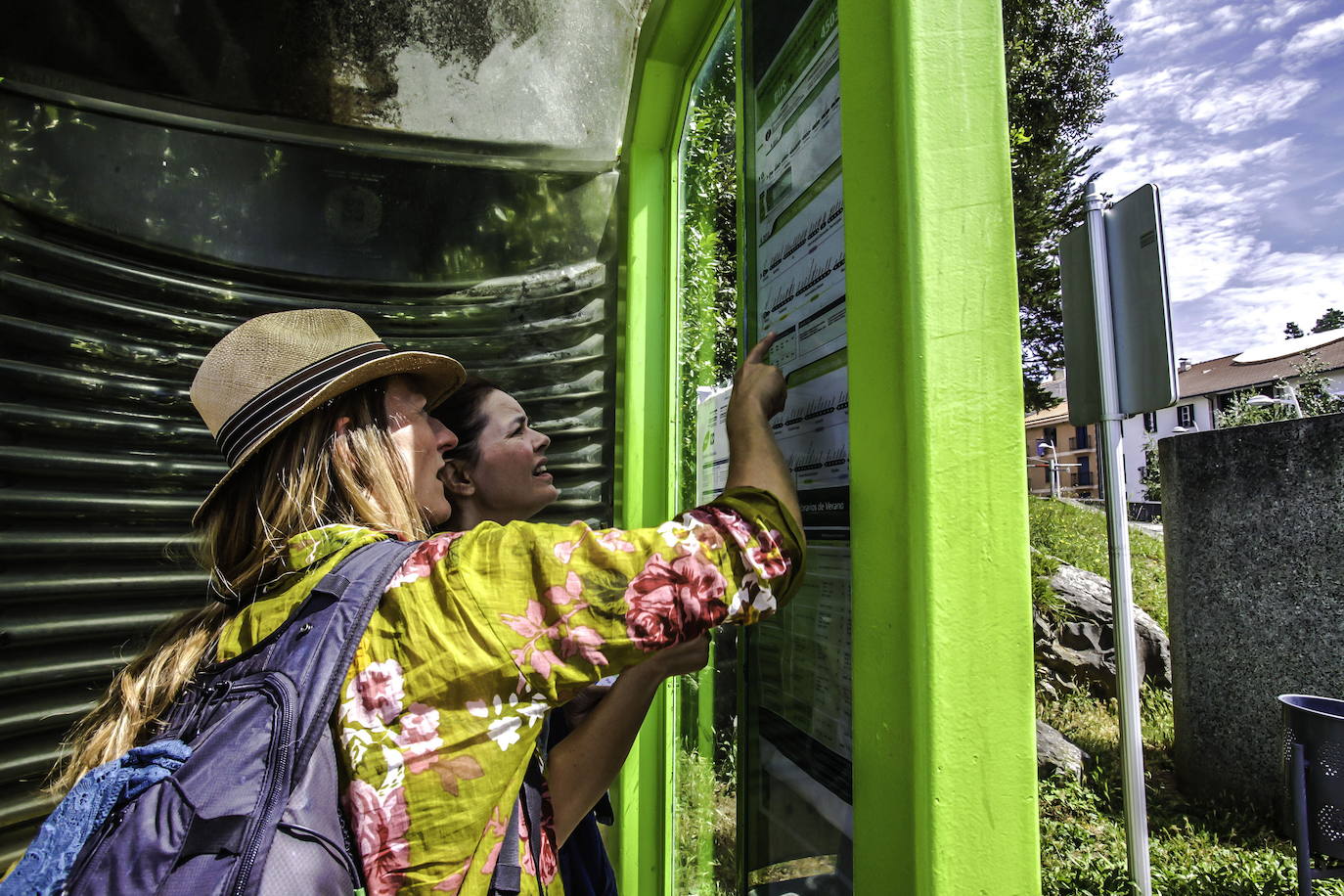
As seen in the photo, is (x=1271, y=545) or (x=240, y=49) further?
(x=1271, y=545)

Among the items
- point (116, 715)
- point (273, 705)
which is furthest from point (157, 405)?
point (273, 705)

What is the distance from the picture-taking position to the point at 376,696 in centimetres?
88

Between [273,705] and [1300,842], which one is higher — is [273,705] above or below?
above

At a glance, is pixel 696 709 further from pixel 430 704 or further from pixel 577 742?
pixel 430 704

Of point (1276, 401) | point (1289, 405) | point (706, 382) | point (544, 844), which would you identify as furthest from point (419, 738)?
point (1289, 405)

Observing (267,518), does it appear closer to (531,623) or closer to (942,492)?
(531,623)

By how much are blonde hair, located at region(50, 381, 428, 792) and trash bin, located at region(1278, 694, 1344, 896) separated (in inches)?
142

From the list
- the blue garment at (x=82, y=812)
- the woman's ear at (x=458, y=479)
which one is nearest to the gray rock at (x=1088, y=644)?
the woman's ear at (x=458, y=479)

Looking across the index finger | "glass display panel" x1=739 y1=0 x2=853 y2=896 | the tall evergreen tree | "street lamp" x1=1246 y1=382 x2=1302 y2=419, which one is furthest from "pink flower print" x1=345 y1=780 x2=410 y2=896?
the tall evergreen tree

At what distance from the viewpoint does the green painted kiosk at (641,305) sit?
82cm

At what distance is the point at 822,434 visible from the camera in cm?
110

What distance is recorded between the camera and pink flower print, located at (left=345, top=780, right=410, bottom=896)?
33.9 inches

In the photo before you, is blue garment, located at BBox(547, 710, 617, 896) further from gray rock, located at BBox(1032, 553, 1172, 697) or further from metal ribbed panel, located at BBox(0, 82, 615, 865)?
gray rock, located at BBox(1032, 553, 1172, 697)

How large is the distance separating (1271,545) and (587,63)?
4483 millimetres
